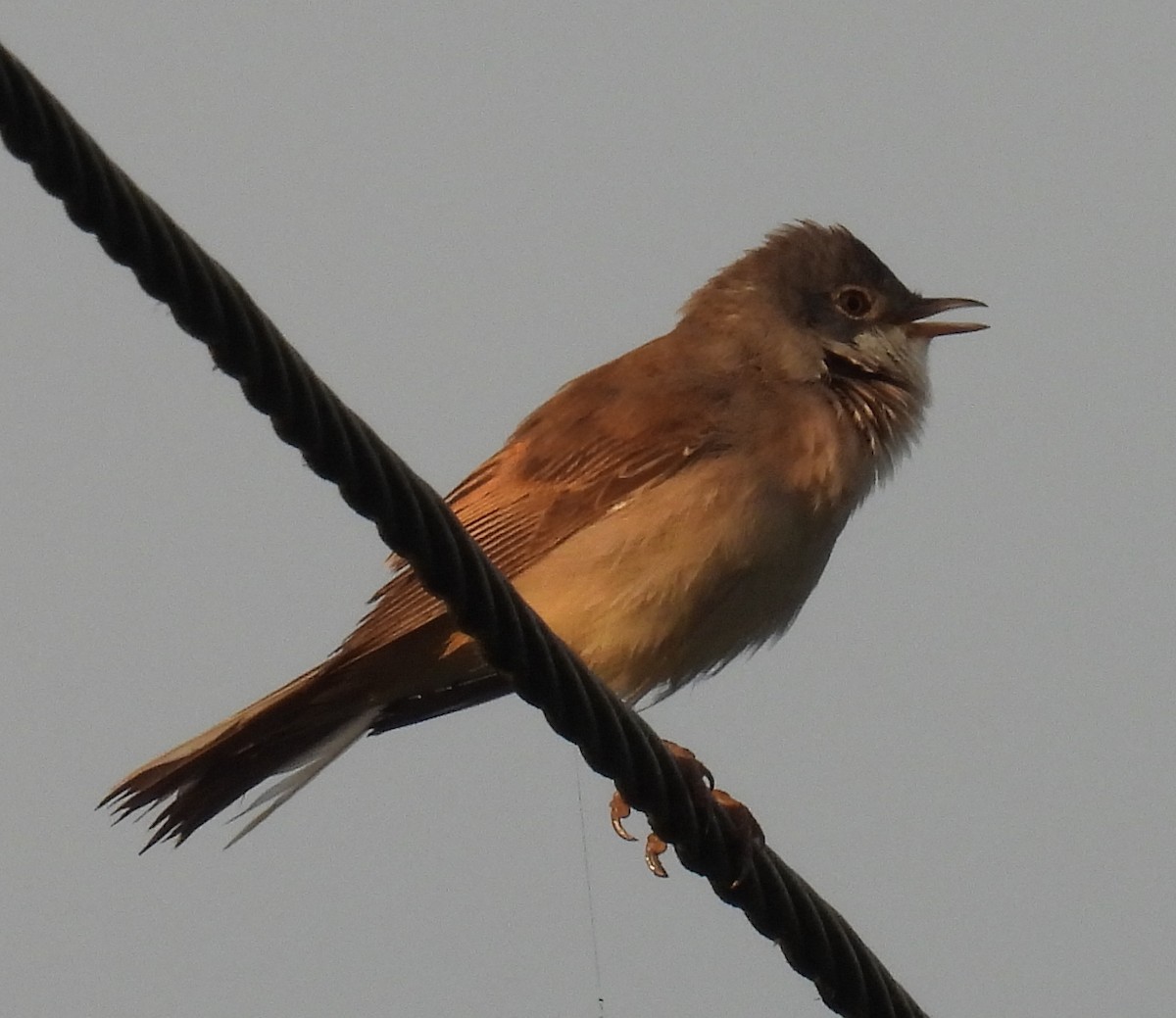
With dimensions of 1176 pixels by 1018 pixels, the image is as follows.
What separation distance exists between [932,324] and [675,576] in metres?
2.18

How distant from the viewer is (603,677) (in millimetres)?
6258

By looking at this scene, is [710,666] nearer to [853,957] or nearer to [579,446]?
[579,446]

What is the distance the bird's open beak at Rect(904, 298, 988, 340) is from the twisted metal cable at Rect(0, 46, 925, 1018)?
2.97 m

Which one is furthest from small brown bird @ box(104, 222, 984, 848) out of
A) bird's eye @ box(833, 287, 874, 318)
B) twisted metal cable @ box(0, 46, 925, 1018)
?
twisted metal cable @ box(0, 46, 925, 1018)

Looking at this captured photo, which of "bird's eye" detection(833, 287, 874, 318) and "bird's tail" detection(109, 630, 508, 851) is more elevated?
"bird's eye" detection(833, 287, 874, 318)

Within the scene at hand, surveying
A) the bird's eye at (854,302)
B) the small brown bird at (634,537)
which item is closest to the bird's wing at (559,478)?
the small brown bird at (634,537)

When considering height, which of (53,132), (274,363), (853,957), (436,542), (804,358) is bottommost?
(853,957)

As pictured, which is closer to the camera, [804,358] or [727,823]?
[727,823]

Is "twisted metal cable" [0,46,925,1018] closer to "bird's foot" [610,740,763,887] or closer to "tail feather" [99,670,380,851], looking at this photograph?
"bird's foot" [610,740,763,887]

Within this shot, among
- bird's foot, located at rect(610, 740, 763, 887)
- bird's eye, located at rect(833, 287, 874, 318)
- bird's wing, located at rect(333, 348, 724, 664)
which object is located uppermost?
bird's eye, located at rect(833, 287, 874, 318)

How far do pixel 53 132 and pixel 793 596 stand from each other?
3.97 meters

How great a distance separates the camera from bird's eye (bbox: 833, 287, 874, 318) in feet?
25.5

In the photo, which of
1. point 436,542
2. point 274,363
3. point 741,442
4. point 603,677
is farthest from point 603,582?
point 274,363

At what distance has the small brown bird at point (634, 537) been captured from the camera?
6.12 metres
